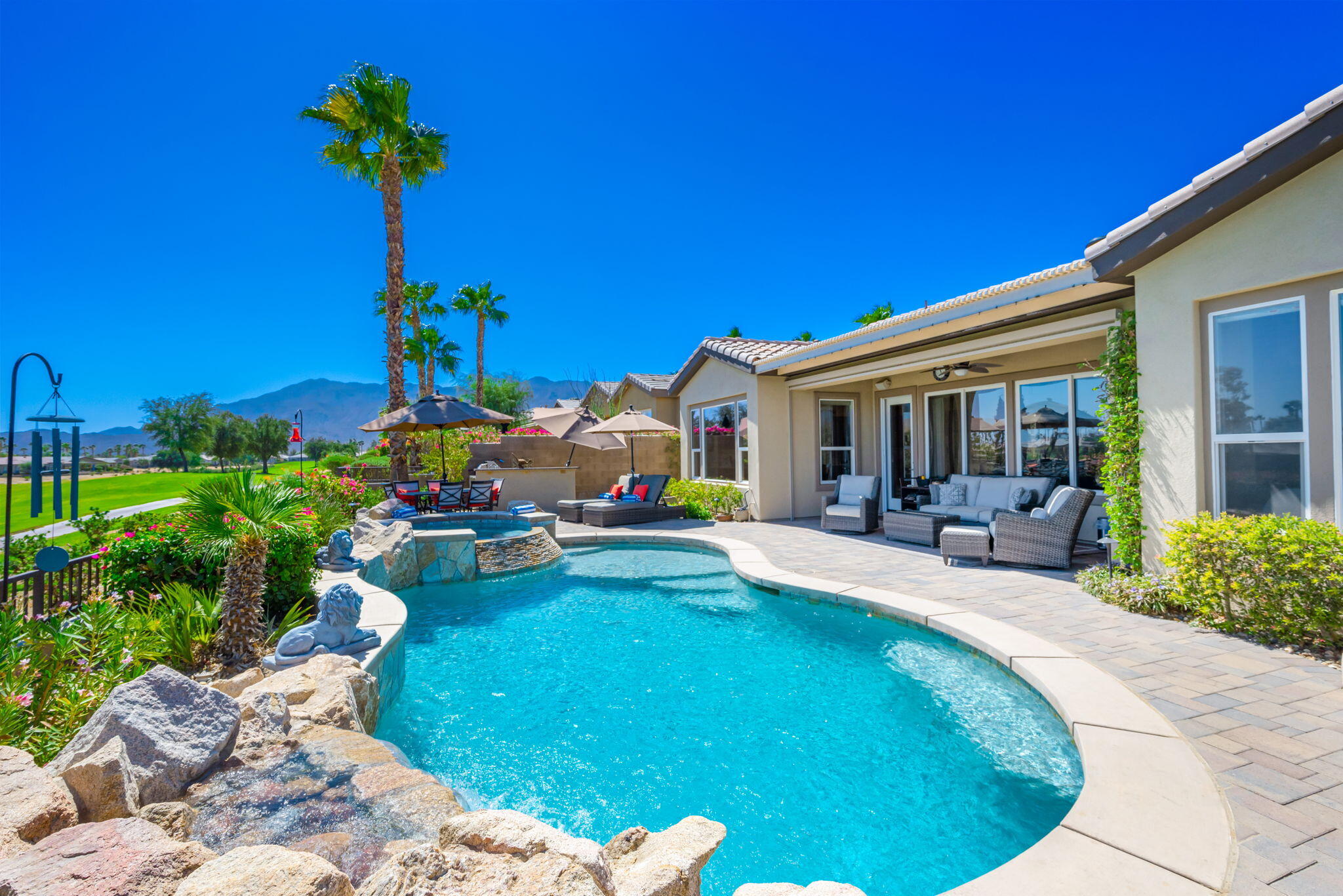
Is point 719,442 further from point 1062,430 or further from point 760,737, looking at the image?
point 760,737

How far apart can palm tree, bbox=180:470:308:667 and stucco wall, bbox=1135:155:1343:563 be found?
315 inches

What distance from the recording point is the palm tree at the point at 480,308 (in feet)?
98.0

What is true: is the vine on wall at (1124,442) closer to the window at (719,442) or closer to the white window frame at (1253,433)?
the white window frame at (1253,433)

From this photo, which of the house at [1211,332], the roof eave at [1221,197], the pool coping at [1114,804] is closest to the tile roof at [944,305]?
the house at [1211,332]

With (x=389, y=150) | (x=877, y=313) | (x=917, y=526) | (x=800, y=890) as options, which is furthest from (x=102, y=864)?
(x=877, y=313)

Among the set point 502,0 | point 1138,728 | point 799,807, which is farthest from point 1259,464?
point 502,0

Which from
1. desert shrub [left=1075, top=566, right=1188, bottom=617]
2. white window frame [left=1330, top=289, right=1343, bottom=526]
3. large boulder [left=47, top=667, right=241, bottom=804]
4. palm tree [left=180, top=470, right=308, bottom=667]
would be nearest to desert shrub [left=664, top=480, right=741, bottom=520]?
desert shrub [left=1075, top=566, right=1188, bottom=617]

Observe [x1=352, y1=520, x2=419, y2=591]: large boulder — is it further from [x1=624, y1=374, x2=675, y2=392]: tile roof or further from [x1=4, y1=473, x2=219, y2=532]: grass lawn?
[x1=624, y1=374, x2=675, y2=392]: tile roof

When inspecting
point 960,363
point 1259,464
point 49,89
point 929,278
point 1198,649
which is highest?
point 929,278

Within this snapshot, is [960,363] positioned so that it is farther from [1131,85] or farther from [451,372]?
[451,372]

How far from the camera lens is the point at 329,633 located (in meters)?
4.33

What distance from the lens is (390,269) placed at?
13.8m

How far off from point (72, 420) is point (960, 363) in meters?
11.8

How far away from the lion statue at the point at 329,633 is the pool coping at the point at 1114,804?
7.5 inches
